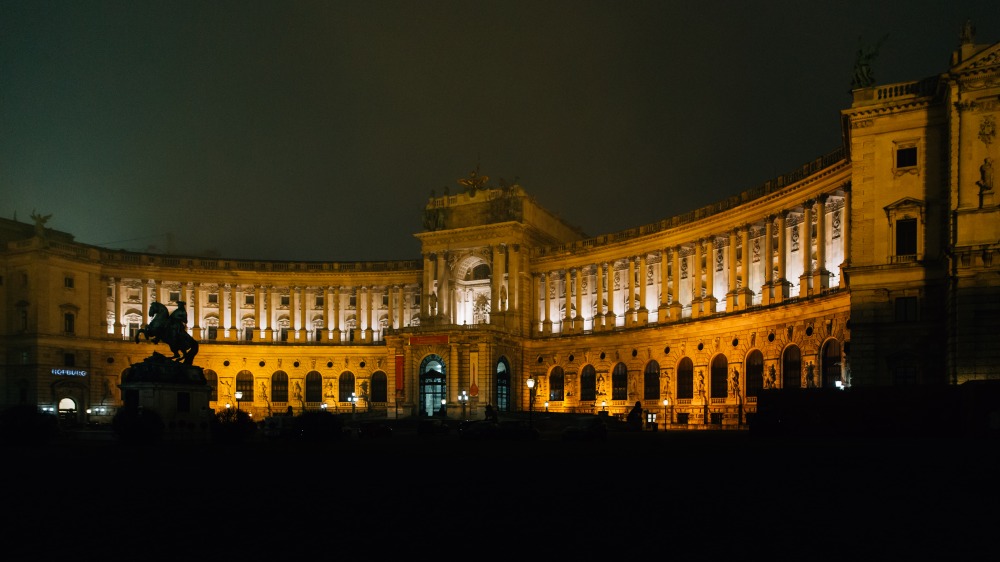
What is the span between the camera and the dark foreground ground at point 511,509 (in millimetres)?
11391

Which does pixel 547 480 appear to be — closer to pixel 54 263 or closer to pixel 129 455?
pixel 129 455

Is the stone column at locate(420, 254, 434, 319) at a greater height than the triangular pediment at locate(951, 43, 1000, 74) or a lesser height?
lesser

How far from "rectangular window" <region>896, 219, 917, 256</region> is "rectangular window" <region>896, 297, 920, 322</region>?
2.54m

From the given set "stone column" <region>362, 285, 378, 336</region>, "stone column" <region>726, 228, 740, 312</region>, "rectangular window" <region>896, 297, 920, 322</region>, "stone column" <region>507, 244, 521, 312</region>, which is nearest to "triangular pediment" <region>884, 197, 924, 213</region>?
"rectangular window" <region>896, 297, 920, 322</region>

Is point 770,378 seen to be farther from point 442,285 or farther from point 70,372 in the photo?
point 70,372

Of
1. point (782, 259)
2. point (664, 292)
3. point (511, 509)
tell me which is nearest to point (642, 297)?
point (664, 292)

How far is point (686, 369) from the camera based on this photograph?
78750 millimetres

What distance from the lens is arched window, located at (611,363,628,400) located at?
8556 centimetres

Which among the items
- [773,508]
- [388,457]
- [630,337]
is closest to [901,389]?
[388,457]

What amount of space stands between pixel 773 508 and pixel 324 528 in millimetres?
7518

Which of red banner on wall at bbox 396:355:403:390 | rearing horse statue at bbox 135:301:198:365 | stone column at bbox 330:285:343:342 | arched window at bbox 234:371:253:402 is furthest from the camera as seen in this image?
stone column at bbox 330:285:343:342

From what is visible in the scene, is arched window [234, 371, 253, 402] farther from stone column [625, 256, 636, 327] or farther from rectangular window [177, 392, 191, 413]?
rectangular window [177, 392, 191, 413]

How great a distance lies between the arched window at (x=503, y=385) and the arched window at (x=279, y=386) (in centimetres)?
2813

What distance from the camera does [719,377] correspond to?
7425cm
